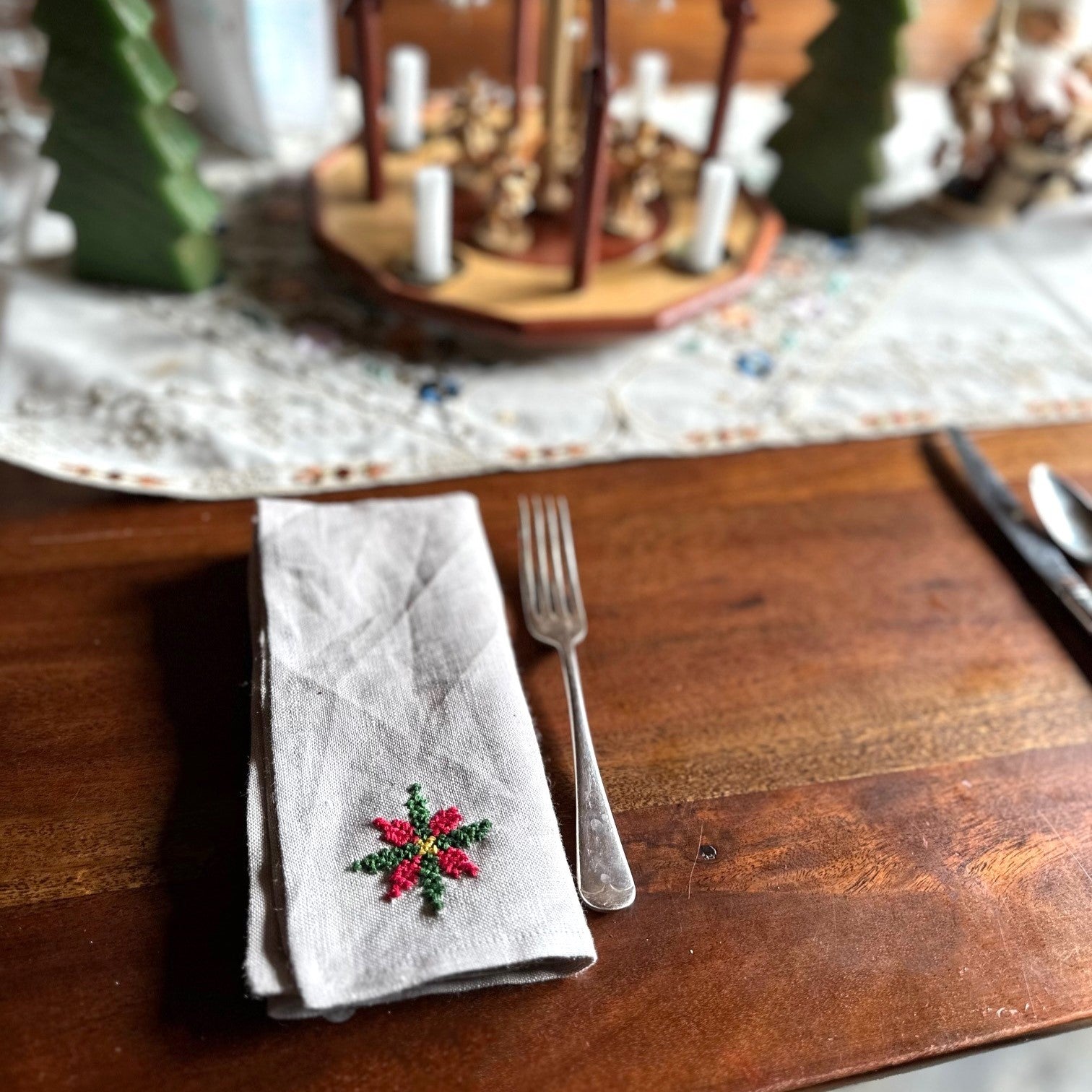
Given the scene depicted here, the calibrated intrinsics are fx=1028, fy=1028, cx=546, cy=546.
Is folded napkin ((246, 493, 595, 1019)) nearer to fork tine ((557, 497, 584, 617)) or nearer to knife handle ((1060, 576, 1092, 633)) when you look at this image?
fork tine ((557, 497, 584, 617))

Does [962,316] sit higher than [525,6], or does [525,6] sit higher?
[525,6]

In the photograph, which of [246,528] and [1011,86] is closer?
[246,528]

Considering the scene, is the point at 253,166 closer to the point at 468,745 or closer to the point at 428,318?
the point at 428,318

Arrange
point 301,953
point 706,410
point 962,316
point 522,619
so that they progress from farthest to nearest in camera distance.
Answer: point 962,316 < point 706,410 < point 522,619 < point 301,953

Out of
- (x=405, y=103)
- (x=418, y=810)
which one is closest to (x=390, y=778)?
(x=418, y=810)

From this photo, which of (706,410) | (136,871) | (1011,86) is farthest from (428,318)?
(1011,86)

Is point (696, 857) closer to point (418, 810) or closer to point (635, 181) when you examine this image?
point (418, 810)
